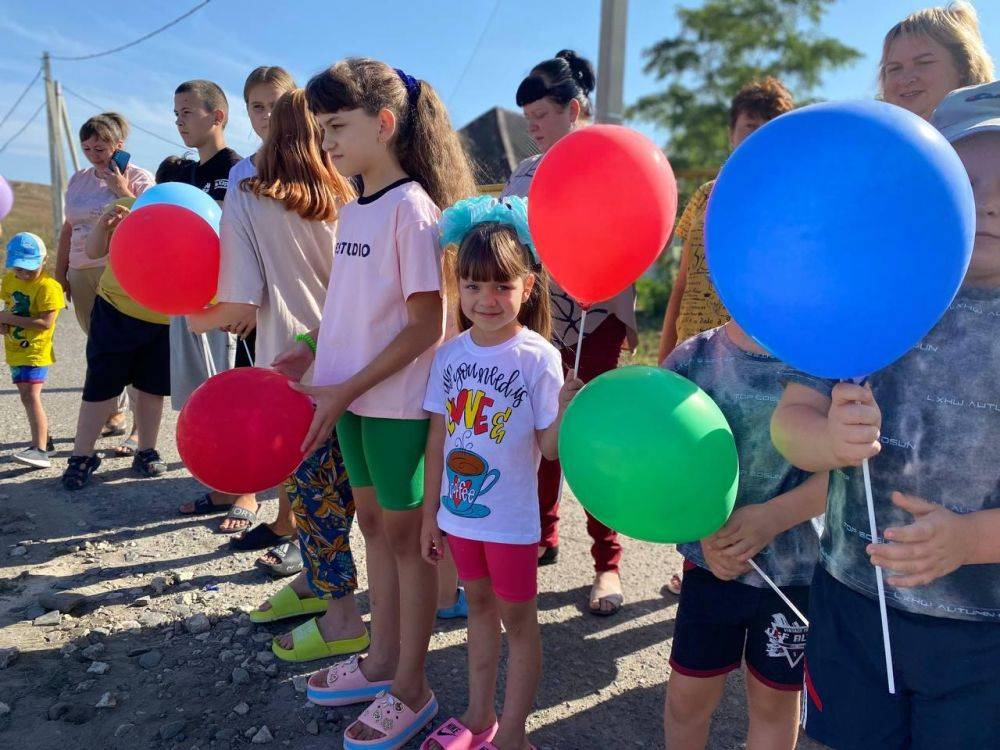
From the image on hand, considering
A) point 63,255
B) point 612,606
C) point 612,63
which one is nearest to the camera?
point 612,606

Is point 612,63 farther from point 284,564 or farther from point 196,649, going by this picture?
point 196,649

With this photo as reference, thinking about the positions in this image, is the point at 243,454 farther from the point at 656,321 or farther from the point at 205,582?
the point at 656,321

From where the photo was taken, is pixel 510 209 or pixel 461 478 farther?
pixel 510 209

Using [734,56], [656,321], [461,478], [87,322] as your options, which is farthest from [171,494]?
[734,56]

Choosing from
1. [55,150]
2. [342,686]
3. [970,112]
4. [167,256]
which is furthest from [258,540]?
[55,150]

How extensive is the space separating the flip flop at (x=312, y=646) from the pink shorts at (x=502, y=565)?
31.9 inches

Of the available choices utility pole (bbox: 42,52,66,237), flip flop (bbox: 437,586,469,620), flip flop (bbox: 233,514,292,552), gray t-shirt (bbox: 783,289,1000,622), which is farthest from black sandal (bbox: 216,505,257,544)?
utility pole (bbox: 42,52,66,237)

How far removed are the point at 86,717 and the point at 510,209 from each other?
2046mm

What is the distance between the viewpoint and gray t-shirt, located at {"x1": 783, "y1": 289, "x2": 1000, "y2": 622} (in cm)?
123

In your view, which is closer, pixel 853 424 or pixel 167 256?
pixel 853 424

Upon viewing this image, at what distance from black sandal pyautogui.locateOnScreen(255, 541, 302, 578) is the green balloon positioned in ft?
6.82

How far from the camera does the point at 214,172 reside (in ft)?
11.9

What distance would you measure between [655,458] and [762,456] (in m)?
0.41

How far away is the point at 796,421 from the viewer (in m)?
1.33
